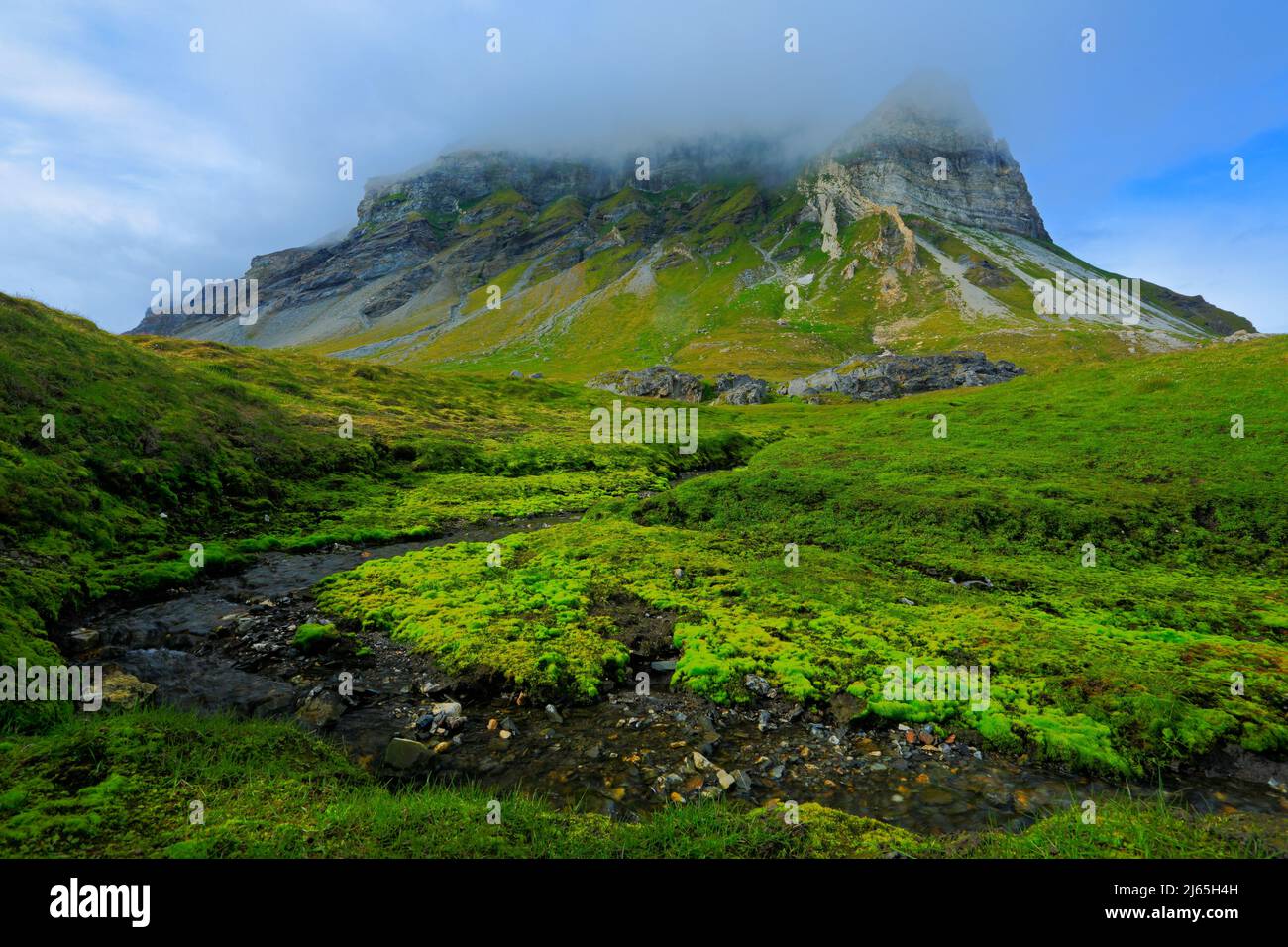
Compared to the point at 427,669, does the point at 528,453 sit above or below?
above

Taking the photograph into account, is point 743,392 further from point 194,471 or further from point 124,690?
point 124,690

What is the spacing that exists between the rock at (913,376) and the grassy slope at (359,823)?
139696 millimetres

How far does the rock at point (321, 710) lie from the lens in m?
13.6

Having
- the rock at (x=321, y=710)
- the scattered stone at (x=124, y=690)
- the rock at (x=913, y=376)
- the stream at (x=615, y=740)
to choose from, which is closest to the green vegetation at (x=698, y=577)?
the stream at (x=615, y=740)

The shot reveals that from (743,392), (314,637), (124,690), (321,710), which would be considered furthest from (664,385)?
(124,690)

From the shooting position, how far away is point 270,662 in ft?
55.2

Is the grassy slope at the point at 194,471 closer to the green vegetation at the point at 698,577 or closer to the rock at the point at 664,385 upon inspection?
the green vegetation at the point at 698,577

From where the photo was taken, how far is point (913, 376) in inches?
5728

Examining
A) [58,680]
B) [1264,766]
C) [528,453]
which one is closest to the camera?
[1264,766]

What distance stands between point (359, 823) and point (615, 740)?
20.6 ft

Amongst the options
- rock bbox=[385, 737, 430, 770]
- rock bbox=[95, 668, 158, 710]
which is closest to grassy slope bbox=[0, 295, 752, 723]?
rock bbox=[95, 668, 158, 710]
